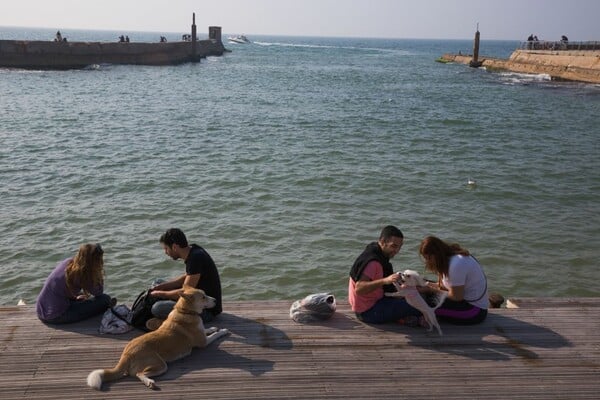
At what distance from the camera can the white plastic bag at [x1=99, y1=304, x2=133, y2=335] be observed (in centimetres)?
572

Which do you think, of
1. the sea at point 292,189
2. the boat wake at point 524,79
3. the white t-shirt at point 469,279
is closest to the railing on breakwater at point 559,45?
the boat wake at point 524,79

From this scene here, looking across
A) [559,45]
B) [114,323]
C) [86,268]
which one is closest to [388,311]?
[114,323]

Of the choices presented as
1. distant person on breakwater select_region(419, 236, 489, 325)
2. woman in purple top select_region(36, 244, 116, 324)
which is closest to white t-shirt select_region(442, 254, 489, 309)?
distant person on breakwater select_region(419, 236, 489, 325)

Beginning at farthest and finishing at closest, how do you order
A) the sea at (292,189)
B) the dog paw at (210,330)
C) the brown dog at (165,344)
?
the sea at (292,189) → the dog paw at (210,330) → the brown dog at (165,344)

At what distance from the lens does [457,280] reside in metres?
5.76

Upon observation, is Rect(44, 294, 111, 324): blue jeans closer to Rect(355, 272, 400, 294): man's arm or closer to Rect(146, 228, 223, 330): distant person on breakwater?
Rect(146, 228, 223, 330): distant person on breakwater

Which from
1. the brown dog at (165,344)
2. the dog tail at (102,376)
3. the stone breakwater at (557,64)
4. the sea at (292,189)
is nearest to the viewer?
the dog tail at (102,376)

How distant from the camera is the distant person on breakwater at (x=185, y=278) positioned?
5750 mm

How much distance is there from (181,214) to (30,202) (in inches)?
150

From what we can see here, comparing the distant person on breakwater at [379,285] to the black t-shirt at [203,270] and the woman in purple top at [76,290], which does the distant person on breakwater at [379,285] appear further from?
the woman in purple top at [76,290]

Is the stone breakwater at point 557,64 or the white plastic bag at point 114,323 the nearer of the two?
the white plastic bag at point 114,323

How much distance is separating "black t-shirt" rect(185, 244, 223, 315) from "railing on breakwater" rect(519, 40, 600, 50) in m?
54.9

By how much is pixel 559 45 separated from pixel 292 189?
171ft

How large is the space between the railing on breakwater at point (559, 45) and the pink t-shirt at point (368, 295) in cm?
5404
